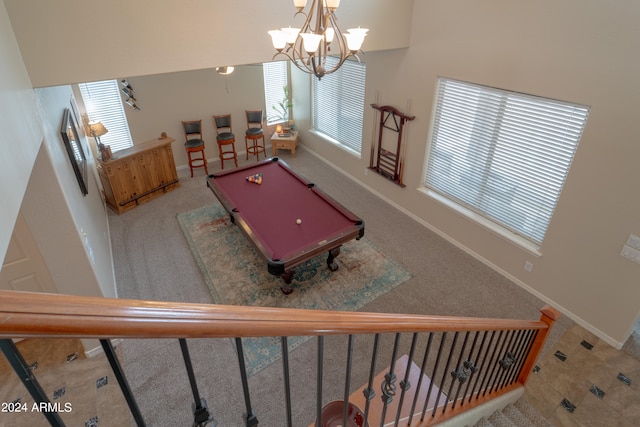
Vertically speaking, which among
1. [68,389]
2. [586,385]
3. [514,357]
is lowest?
[586,385]

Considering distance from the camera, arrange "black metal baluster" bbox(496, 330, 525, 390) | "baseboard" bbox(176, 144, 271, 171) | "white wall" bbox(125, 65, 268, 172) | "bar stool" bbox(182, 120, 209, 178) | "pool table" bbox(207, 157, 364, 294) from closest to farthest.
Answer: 1. "black metal baluster" bbox(496, 330, 525, 390)
2. "pool table" bbox(207, 157, 364, 294)
3. "white wall" bbox(125, 65, 268, 172)
4. "bar stool" bbox(182, 120, 209, 178)
5. "baseboard" bbox(176, 144, 271, 171)

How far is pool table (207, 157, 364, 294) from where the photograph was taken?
14.0 feet

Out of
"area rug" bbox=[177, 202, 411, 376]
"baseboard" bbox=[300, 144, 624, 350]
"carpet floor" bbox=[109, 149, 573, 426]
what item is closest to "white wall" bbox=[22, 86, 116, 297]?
"carpet floor" bbox=[109, 149, 573, 426]

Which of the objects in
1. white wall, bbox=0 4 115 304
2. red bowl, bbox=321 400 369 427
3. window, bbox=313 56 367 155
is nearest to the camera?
white wall, bbox=0 4 115 304

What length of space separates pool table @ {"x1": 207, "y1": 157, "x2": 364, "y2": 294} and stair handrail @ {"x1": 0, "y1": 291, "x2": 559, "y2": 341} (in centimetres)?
315

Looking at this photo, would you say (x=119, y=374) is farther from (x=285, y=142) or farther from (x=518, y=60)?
(x=285, y=142)

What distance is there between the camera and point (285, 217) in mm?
4852

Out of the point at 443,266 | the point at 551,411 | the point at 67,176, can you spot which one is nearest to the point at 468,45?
the point at 443,266

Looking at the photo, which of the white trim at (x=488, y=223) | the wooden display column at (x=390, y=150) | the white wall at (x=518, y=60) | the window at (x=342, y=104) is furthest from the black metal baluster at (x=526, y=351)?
the window at (x=342, y=104)

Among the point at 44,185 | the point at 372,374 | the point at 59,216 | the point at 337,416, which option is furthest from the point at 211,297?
the point at 372,374

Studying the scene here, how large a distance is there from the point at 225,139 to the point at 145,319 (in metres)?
7.34

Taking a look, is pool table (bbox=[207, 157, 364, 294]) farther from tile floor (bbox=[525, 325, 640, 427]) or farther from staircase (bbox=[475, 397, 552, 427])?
tile floor (bbox=[525, 325, 640, 427])

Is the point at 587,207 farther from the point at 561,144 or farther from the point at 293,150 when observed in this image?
the point at 293,150

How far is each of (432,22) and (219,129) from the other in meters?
4.96
